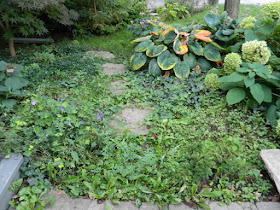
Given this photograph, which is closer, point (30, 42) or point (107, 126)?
point (107, 126)

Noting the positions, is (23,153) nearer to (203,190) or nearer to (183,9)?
(203,190)

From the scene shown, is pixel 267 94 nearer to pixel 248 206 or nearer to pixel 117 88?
pixel 248 206

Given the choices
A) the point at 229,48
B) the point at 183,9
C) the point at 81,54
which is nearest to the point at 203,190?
the point at 229,48

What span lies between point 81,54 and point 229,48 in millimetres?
2942

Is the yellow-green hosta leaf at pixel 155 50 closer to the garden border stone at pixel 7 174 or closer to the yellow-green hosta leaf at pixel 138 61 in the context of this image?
the yellow-green hosta leaf at pixel 138 61

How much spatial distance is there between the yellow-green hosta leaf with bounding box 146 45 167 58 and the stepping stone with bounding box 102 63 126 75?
64 cm

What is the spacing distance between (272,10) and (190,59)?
1366 mm

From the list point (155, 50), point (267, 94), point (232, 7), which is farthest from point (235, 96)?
point (232, 7)

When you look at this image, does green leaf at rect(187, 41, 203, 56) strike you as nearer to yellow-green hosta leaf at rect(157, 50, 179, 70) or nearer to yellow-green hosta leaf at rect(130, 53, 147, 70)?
yellow-green hosta leaf at rect(157, 50, 179, 70)

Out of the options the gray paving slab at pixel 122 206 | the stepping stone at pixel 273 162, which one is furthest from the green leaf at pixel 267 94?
the gray paving slab at pixel 122 206

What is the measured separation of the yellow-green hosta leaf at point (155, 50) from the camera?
12.8ft

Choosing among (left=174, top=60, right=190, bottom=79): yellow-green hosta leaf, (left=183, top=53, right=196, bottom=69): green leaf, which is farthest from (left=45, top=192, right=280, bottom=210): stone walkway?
(left=183, top=53, right=196, bottom=69): green leaf

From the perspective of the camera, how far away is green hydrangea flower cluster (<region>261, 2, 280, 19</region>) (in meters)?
3.11

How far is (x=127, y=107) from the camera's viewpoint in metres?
3.21
